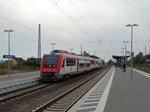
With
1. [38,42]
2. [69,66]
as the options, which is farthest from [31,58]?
[69,66]

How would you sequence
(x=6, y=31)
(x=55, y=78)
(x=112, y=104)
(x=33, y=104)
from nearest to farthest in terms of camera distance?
(x=112, y=104)
(x=33, y=104)
(x=55, y=78)
(x=6, y=31)

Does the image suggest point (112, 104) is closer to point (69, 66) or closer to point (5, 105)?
point (5, 105)

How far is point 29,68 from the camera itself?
40.5 metres

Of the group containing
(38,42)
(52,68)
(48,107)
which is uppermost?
(38,42)

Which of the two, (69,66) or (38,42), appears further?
(38,42)

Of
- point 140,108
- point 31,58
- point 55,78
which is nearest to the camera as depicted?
point 140,108

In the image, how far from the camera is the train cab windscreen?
16.8 metres

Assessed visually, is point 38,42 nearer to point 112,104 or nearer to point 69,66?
point 69,66

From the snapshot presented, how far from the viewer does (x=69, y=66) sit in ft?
63.5

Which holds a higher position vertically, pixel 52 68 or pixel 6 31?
pixel 6 31

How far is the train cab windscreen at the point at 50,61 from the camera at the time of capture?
16795mm

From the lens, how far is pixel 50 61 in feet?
56.1

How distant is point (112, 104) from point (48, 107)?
2726 millimetres

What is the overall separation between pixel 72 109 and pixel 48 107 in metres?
1.18
